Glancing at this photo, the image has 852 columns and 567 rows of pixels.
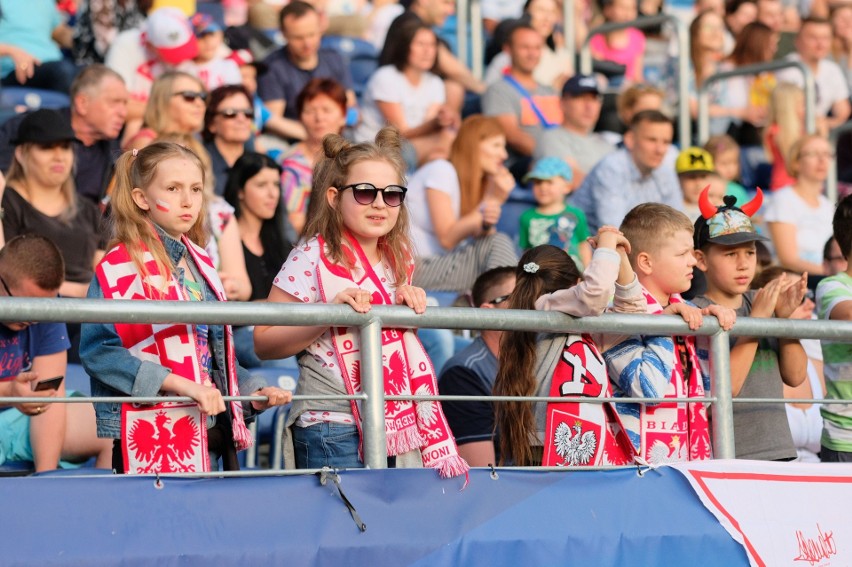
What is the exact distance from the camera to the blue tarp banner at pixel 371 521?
3.92 metres

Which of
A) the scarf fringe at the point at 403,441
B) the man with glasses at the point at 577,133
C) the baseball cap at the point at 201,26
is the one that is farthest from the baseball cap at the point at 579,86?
the scarf fringe at the point at 403,441

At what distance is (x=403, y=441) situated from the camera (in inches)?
179

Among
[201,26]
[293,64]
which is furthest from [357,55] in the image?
[201,26]

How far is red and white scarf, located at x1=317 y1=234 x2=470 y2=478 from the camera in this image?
452 centimetres

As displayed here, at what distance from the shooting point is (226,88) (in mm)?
8391

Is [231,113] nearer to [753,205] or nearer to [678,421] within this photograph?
[753,205]

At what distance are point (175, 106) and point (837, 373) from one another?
3892mm

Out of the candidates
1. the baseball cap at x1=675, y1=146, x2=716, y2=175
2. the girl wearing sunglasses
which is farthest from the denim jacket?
the baseball cap at x1=675, y1=146, x2=716, y2=175

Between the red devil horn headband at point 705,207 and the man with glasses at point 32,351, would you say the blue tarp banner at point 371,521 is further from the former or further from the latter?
the man with glasses at point 32,351

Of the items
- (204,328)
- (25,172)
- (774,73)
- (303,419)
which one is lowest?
(303,419)

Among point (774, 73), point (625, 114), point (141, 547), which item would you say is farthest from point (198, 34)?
point (141, 547)

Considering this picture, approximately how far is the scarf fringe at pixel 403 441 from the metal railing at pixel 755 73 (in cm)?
681

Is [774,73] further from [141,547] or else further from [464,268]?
[141,547]

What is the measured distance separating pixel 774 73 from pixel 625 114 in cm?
198
